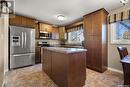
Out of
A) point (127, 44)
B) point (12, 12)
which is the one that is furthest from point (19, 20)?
point (127, 44)

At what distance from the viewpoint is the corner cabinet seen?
11.8ft

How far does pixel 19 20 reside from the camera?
174 inches

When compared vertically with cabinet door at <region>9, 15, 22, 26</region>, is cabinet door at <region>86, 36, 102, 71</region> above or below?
below

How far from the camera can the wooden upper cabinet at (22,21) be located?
4243 mm

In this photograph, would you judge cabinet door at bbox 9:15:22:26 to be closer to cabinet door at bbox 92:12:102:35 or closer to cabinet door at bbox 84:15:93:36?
cabinet door at bbox 84:15:93:36

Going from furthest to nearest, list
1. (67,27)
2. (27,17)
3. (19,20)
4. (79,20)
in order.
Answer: (67,27) → (79,20) → (27,17) → (19,20)

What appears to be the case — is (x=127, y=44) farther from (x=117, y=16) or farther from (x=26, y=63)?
(x=26, y=63)

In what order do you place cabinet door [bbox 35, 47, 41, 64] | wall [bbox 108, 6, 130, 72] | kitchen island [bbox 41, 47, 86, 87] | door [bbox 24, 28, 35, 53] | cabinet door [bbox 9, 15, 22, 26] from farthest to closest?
cabinet door [bbox 35, 47, 41, 64] < door [bbox 24, 28, 35, 53] < cabinet door [bbox 9, 15, 22, 26] < wall [bbox 108, 6, 130, 72] < kitchen island [bbox 41, 47, 86, 87]

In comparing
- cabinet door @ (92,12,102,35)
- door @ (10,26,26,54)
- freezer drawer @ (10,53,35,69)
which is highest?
cabinet door @ (92,12,102,35)

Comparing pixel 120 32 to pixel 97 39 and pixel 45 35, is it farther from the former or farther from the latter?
pixel 45 35

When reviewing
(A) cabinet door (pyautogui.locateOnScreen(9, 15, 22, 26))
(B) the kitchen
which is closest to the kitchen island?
(B) the kitchen

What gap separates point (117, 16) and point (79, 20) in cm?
203

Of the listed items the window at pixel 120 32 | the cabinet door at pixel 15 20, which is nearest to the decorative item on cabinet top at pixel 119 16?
the window at pixel 120 32

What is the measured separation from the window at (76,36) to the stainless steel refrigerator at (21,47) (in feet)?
8.33
